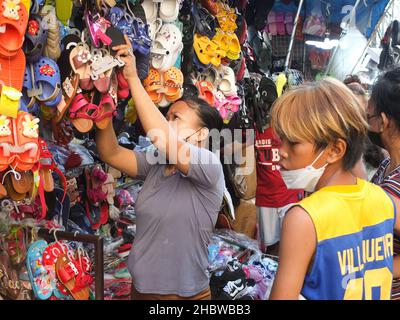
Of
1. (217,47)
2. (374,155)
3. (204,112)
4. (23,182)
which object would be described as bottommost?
(374,155)

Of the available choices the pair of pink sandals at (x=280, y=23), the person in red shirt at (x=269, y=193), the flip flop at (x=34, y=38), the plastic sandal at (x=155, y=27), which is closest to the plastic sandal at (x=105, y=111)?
the flip flop at (x=34, y=38)

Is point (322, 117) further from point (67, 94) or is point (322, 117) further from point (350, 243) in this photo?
point (67, 94)

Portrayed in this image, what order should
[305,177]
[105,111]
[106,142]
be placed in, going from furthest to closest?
[106,142] → [105,111] → [305,177]

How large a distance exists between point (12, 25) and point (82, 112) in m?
0.31

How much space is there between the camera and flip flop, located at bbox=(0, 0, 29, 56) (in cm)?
109

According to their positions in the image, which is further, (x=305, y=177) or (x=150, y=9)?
(x=150, y=9)

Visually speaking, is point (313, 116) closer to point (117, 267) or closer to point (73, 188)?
point (73, 188)

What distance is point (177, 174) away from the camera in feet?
4.69

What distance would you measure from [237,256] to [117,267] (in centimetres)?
74

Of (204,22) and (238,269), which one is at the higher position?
(204,22)

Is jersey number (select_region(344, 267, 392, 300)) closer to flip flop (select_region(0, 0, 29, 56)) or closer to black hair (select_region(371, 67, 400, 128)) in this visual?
black hair (select_region(371, 67, 400, 128))

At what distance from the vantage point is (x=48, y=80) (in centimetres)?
123

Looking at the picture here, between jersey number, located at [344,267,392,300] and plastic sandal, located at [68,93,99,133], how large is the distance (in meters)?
0.81

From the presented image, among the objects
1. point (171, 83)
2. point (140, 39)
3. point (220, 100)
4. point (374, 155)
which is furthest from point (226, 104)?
point (140, 39)
